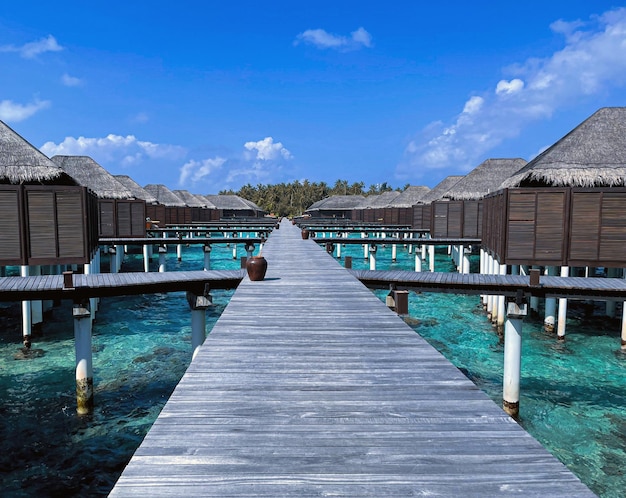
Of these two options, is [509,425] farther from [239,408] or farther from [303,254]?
[303,254]

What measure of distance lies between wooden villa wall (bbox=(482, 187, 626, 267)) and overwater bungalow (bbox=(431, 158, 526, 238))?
40.7 ft

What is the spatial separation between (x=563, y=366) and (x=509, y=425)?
9784 millimetres

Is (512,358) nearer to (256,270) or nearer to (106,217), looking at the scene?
(256,270)

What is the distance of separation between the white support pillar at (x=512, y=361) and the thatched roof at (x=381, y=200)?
44945 millimetres

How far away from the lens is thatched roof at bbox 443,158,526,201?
25484mm

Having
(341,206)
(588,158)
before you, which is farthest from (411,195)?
(588,158)

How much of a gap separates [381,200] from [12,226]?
1915 inches

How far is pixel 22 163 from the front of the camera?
13.1 meters

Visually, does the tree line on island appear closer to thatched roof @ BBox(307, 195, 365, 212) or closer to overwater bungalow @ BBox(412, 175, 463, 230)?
thatched roof @ BBox(307, 195, 365, 212)

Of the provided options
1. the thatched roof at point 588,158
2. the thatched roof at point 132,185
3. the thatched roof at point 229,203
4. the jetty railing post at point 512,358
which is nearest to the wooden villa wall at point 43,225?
the jetty railing post at point 512,358

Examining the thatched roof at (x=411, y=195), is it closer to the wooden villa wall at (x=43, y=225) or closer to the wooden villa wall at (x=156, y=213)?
the wooden villa wall at (x=156, y=213)

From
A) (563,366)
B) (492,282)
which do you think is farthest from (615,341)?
(492,282)

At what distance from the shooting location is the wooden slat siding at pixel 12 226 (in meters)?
12.3

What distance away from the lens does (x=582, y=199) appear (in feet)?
42.1
